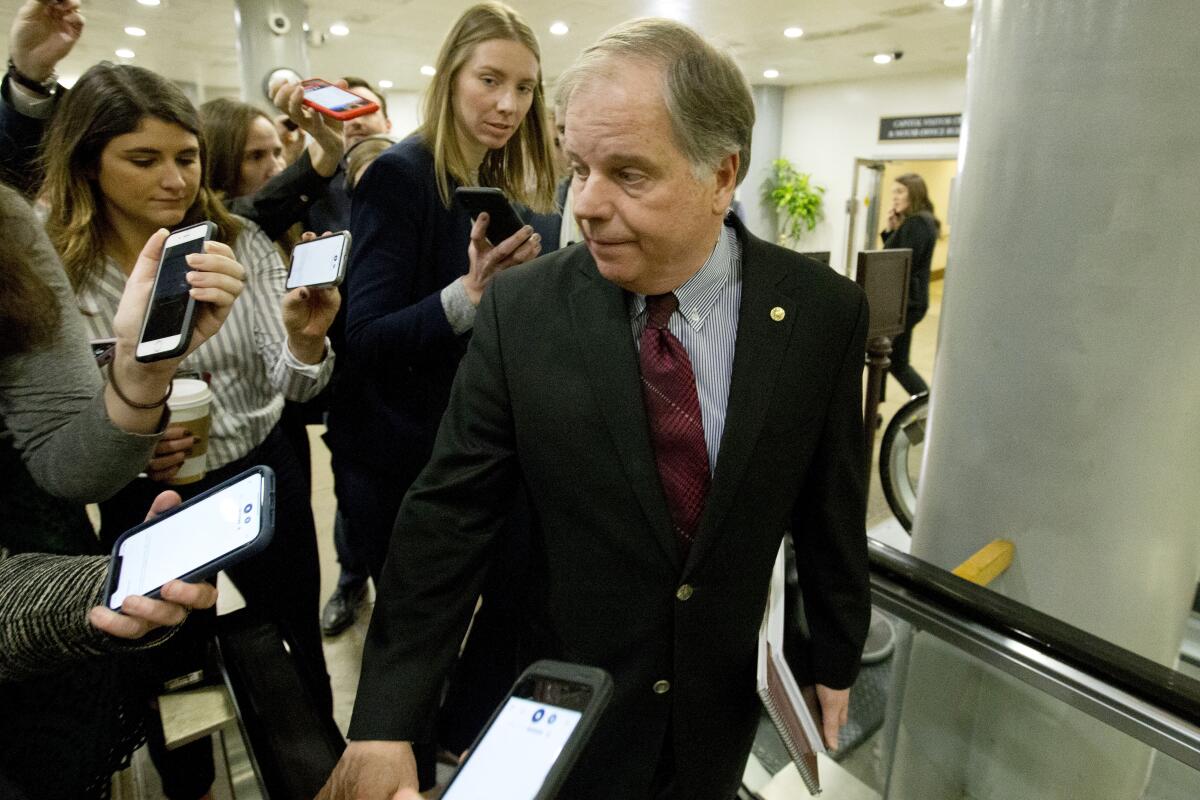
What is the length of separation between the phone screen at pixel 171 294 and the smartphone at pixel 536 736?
2.62 ft

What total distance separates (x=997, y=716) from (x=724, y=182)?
155 centimetres

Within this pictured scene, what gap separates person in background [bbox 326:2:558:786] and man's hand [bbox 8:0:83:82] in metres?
0.77

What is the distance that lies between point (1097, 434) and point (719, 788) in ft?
3.41

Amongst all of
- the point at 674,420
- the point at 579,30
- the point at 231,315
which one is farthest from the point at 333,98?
the point at 579,30

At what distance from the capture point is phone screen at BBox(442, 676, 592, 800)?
0.66 metres

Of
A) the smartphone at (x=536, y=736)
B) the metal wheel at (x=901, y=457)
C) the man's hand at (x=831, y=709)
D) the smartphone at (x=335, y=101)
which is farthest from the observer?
the metal wheel at (x=901, y=457)

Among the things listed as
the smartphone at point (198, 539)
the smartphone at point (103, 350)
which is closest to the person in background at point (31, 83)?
the smartphone at point (103, 350)

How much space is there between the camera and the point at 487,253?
1473 mm

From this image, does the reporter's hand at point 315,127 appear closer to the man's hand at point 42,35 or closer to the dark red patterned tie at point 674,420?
the man's hand at point 42,35

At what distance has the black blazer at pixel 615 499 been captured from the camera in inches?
40.5

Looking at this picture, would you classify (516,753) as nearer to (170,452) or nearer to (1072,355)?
(170,452)

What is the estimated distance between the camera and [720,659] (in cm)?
118

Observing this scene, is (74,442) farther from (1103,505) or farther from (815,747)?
(1103,505)

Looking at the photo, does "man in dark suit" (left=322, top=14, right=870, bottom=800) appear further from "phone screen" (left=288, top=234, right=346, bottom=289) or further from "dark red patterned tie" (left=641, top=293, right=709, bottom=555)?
"phone screen" (left=288, top=234, right=346, bottom=289)
